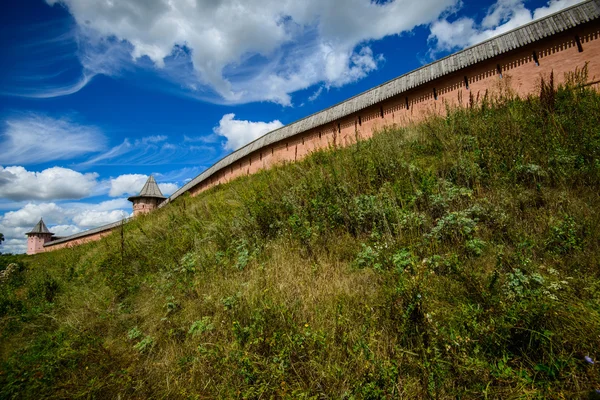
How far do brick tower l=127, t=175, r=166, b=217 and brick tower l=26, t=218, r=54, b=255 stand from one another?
22.0m

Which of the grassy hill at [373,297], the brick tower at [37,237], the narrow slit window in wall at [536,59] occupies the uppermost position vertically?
the narrow slit window in wall at [536,59]

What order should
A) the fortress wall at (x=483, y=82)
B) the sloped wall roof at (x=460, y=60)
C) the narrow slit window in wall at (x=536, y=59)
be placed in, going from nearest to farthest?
the fortress wall at (x=483, y=82), the sloped wall roof at (x=460, y=60), the narrow slit window in wall at (x=536, y=59)

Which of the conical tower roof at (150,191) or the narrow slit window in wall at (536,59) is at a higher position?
the conical tower roof at (150,191)

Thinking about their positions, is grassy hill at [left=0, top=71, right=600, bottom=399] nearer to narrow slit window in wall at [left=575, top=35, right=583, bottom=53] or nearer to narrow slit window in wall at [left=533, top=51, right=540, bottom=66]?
narrow slit window in wall at [left=533, top=51, right=540, bottom=66]

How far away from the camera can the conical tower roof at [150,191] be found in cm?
2769

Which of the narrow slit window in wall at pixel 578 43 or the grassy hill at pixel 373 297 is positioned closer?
the grassy hill at pixel 373 297

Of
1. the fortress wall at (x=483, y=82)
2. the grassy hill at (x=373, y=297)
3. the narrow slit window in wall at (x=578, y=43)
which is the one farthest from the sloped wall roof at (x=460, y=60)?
the grassy hill at (x=373, y=297)

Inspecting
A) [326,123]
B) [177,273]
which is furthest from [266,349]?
[326,123]

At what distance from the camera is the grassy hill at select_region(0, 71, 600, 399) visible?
58.9 inches

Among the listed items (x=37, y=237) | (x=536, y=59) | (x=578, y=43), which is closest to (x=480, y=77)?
(x=536, y=59)

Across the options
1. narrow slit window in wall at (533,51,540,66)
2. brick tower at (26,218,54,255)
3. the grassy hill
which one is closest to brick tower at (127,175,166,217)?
brick tower at (26,218,54,255)

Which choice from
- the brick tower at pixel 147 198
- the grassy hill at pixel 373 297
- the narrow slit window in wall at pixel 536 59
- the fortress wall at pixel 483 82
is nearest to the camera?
the grassy hill at pixel 373 297

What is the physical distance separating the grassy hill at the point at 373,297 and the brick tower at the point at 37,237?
46854 millimetres

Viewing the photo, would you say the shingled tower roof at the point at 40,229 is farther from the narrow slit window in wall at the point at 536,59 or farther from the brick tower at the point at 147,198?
the narrow slit window in wall at the point at 536,59
